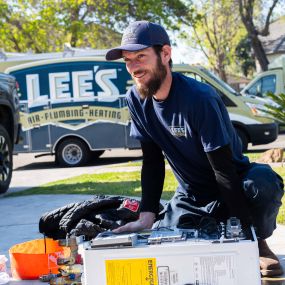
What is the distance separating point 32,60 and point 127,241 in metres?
11.3

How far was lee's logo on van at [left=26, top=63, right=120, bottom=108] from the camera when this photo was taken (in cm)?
1357

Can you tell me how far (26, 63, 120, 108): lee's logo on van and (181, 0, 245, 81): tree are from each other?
87.7ft

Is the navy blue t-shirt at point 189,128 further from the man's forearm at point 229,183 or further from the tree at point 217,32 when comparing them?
the tree at point 217,32

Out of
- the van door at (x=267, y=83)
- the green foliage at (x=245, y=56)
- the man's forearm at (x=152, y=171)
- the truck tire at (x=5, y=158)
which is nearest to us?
the man's forearm at (x=152, y=171)

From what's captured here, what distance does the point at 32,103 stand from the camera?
14.0 meters

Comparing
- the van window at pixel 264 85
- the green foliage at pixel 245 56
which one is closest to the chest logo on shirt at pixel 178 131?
the van window at pixel 264 85

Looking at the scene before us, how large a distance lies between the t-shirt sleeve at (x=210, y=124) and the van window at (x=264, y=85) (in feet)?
59.2

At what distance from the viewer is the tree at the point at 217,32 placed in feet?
134

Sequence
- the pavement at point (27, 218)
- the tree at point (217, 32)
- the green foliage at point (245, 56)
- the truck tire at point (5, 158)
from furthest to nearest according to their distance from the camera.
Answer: the green foliage at point (245, 56) → the tree at point (217, 32) → the truck tire at point (5, 158) → the pavement at point (27, 218)

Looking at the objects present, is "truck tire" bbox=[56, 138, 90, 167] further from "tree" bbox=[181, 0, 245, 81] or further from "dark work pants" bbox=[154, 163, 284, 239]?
"tree" bbox=[181, 0, 245, 81]

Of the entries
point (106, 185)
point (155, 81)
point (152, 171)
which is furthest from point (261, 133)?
point (155, 81)

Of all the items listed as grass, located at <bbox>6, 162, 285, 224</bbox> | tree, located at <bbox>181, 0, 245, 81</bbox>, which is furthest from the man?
tree, located at <bbox>181, 0, 245, 81</bbox>

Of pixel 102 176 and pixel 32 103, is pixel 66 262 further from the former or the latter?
pixel 32 103

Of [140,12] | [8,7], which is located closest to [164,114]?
[140,12]
